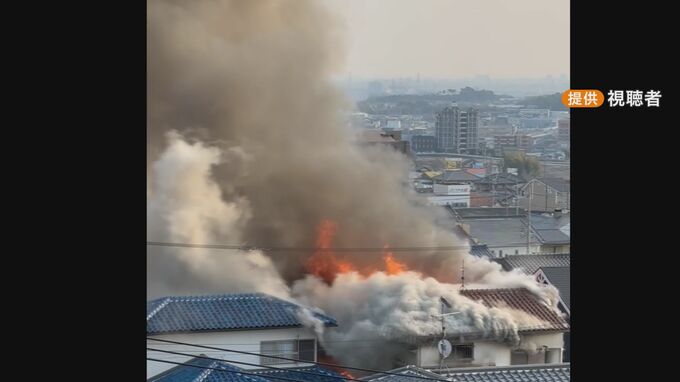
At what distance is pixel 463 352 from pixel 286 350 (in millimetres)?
1794

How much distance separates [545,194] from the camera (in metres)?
12.7

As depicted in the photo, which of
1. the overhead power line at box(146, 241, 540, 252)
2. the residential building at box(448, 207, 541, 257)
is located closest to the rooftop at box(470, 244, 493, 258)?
the overhead power line at box(146, 241, 540, 252)

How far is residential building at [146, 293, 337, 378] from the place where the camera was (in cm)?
703

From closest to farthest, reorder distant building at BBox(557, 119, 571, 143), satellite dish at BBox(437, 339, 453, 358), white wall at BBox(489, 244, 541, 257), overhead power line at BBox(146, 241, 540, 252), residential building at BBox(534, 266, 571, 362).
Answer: satellite dish at BBox(437, 339, 453, 358) < overhead power line at BBox(146, 241, 540, 252) < residential building at BBox(534, 266, 571, 362) < white wall at BBox(489, 244, 541, 257) < distant building at BBox(557, 119, 571, 143)

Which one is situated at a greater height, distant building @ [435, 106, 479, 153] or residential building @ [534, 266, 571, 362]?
distant building @ [435, 106, 479, 153]

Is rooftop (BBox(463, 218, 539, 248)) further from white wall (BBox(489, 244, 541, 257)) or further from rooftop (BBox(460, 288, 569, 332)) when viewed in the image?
rooftop (BBox(460, 288, 569, 332))

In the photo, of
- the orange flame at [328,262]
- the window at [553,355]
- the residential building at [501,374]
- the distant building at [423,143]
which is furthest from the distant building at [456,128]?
the residential building at [501,374]

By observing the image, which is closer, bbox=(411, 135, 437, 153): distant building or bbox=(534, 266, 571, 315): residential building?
bbox=(534, 266, 571, 315): residential building

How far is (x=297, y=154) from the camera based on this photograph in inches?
386

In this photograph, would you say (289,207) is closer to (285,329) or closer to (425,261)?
(425,261)

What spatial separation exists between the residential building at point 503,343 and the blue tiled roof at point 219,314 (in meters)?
1.34

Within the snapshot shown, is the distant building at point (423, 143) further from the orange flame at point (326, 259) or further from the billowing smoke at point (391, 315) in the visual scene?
the billowing smoke at point (391, 315)

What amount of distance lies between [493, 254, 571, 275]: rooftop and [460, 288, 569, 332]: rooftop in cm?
82

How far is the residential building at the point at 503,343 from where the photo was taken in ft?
27.3
